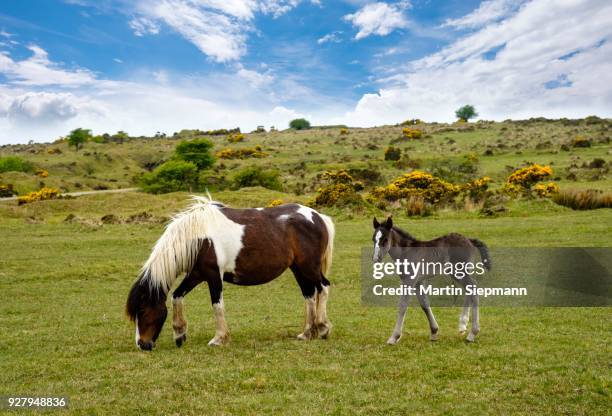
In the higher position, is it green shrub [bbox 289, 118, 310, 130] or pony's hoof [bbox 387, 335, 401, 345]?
green shrub [bbox 289, 118, 310, 130]

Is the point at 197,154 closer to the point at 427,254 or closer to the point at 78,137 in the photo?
the point at 78,137

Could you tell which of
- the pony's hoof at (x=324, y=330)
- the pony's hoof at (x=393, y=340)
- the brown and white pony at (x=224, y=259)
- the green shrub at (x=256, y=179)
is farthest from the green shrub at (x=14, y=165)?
the pony's hoof at (x=393, y=340)

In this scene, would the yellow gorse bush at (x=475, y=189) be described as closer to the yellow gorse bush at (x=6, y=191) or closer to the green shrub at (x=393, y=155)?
the green shrub at (x=393, y=155)

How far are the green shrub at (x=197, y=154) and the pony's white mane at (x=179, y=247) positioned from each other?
180ft

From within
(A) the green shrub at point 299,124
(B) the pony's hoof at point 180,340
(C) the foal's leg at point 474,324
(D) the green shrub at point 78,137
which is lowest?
(B) the pony's hoof at point 180,340

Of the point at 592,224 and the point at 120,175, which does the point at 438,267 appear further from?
the point at 120,175

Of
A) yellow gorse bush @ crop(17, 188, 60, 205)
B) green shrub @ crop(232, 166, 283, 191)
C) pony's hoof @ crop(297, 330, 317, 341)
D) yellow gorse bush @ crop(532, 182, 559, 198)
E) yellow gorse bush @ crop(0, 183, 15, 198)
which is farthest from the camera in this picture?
yellow gorse bush @ crop(0, 183, 15, 198)

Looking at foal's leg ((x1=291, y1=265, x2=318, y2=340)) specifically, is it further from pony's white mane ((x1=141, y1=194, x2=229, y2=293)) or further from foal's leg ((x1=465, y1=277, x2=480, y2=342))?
foal's leg ((x1=465, y1=277, x2=480, y2=342))

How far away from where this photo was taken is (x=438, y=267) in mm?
8430

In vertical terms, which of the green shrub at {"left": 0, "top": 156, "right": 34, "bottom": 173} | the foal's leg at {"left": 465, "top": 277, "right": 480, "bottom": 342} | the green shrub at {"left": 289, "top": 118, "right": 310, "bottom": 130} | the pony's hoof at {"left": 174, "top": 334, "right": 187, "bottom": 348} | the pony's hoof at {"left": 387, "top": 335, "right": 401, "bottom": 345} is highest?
the green shrub at {"left": 289, "top": 118, "right": 310, "bottom": 130}

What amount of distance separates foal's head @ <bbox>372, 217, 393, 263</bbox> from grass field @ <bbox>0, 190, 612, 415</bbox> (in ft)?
5.27

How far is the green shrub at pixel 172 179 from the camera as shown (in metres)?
55.8

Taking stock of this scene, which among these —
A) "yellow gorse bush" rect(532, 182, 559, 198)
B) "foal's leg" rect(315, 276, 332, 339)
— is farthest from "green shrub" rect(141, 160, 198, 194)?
"foal's leg" rect(315, 276, 332, 339)

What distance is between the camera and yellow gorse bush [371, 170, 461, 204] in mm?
33125
